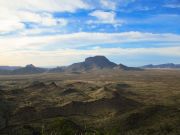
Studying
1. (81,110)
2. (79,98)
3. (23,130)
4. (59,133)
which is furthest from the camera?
(79,98)

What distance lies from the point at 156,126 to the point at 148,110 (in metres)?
6.41

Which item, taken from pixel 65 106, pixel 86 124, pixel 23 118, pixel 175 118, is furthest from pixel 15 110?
pixel 175 118

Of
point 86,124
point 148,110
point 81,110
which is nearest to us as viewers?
point 86,124

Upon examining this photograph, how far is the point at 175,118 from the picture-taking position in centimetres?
4512

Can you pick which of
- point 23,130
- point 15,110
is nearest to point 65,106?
point 15,110

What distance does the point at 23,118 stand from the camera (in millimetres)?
49500

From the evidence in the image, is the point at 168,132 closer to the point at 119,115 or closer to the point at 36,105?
the point at 119,115

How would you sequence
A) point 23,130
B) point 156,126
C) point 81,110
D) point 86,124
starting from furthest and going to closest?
point 81,110, point 86,124, point 156,126, point 23,130

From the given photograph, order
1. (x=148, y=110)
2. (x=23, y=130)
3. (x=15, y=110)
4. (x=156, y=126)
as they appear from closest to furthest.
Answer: (x=23, y=130), (x=156, y=126), (x=148, y=110), (x=15, y=110)

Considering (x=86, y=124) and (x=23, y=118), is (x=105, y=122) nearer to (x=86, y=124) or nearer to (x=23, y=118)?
(x=86, y=124)

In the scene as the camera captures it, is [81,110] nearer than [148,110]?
No

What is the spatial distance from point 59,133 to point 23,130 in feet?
32.5

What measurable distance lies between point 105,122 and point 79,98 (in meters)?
28.3

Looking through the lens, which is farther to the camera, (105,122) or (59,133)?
(105,122)
